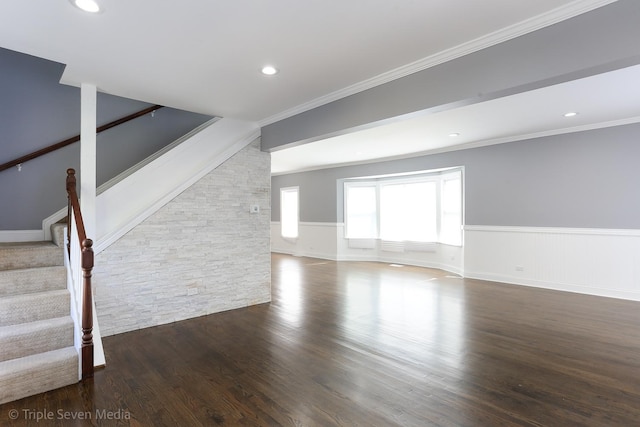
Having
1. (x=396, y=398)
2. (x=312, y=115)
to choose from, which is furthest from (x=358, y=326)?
(x=312, y=115)

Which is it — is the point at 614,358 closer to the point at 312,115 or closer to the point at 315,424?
the point at 315,424

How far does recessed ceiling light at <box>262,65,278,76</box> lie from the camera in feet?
9.64

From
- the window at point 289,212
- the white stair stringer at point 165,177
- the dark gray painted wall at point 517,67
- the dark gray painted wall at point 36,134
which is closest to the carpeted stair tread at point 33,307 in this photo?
the white stair stringer at point 165,177

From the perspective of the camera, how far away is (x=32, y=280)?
296 centimetres

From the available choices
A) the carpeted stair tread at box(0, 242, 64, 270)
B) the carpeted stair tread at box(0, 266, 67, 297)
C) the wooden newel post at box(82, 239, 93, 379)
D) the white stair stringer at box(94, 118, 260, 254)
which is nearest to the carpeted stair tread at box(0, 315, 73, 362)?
the wooden newel post at box(82, 239, 93, 379)

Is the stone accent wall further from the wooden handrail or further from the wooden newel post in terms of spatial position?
Result: the wooden handrail

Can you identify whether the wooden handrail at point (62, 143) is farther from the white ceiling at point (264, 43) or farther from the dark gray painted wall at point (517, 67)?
A: the dark gray painted wall at point (517, 67)

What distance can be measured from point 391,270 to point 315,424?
18.8 feet

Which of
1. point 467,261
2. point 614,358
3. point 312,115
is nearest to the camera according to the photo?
point 614,358

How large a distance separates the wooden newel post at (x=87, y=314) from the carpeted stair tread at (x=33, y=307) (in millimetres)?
430

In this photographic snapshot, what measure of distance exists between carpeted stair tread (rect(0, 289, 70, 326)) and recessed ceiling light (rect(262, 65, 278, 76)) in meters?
2.60

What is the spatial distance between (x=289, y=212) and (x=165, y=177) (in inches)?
259

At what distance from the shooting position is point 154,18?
7.29 feet

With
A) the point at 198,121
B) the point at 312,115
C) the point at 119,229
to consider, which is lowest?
the point at 119,229
